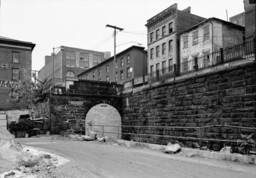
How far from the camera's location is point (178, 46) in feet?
126

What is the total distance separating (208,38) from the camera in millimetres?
32812

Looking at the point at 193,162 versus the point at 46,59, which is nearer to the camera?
the point at 193,162

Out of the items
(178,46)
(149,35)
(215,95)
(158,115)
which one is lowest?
(158,115)

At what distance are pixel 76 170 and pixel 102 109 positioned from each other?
1473 cm

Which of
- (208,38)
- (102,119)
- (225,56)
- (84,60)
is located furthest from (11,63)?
(84,60)

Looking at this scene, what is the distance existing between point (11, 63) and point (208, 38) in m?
29.2

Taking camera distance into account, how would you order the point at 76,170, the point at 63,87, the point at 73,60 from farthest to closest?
the point at 73,60
the point at 63,87
the point at 76,170

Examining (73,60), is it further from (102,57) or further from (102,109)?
(102,109)

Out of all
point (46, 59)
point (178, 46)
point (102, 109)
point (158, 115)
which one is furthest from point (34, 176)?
point (46, 59)

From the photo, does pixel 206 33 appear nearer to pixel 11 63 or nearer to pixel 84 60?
pixel 11 63

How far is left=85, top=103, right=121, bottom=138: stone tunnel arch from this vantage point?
2095cm

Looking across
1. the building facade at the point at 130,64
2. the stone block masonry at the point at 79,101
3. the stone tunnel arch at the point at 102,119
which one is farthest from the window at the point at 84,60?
the stone tunnel arch at the point at 102,119

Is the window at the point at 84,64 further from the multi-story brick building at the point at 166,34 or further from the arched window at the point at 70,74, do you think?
the multi-story brick building at the point at 166,34

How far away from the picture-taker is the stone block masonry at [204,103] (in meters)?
12.7
